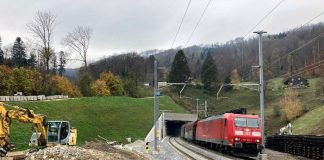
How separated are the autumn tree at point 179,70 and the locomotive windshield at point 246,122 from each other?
111 m

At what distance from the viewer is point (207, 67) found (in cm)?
13762

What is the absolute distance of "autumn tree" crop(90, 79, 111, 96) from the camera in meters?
97.6

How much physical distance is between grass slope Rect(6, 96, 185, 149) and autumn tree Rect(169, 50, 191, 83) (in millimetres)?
58938

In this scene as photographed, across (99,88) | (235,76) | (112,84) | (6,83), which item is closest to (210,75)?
(235,76)

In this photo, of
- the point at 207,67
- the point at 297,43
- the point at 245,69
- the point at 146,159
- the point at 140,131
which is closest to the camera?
the point at 146,159

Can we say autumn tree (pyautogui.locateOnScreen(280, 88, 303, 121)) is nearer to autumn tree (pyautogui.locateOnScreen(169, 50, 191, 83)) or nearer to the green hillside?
the green hillside

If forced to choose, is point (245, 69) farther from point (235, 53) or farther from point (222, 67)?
point (222, 67)

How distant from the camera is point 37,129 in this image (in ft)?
111

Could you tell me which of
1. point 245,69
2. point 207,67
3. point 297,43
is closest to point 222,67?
point 207,67

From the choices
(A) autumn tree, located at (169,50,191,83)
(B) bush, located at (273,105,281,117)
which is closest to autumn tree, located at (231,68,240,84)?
(B) bush, located at (273,105,281,117)

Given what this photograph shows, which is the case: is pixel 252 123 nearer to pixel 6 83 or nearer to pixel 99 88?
pixel 6 83

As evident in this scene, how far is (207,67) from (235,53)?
67.9 feet

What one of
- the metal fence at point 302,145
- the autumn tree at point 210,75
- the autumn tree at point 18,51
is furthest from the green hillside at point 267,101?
the autumn tree at point 18,51

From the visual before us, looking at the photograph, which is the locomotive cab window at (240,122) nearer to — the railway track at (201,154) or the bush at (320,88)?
the railway track at (201,154)
